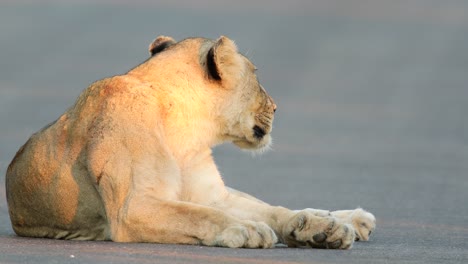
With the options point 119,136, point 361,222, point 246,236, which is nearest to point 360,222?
point 361,222

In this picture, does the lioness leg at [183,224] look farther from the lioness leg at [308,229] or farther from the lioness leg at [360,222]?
the lioness leg at [360,222]

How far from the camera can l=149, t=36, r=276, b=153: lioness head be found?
9875 mm

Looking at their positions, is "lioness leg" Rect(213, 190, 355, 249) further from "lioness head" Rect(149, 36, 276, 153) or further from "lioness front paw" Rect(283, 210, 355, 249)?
"lioness head" Rect(149, 36, 276, 153)

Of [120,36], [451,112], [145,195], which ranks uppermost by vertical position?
[120,36]

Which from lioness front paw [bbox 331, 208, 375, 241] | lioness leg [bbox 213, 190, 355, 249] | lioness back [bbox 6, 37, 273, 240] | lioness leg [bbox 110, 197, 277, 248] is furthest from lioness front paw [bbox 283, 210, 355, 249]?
lioness front paw [bbox 331, 208, 375, 241]

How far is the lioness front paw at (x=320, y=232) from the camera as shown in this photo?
9.09 m

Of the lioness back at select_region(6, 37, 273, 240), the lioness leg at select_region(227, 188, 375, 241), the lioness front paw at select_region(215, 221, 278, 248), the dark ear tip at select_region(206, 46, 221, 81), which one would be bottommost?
the lioness front paw at select_region(215, 221, 278, 248)

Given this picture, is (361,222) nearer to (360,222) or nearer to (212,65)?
(360,222)

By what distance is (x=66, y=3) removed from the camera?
3300 cm

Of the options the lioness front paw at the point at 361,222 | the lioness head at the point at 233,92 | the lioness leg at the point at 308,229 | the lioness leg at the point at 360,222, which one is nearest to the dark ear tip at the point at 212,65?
the lioness head at the point at 233,92

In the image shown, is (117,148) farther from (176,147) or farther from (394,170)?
(394,170)

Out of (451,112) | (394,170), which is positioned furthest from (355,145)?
(451,112)

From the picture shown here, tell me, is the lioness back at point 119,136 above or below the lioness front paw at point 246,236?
above

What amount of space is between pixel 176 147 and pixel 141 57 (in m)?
15.4
